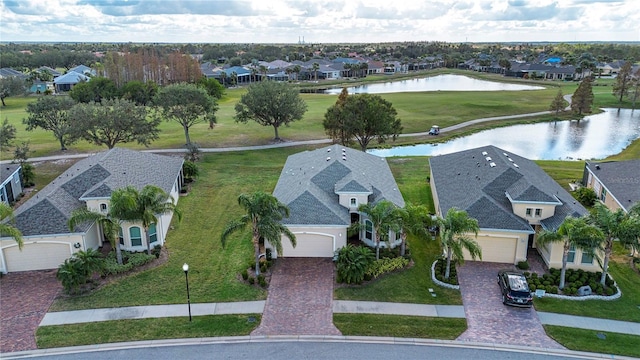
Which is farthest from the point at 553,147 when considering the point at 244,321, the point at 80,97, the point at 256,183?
the point at 80,97

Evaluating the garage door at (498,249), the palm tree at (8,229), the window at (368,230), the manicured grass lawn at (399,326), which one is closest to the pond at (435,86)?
the window at (368,230)

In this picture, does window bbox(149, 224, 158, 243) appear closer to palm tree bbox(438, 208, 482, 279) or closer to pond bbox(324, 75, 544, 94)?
palm tree bbox(438, 208, 482, 279)

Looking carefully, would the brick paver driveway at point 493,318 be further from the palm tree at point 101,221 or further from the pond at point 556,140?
the pond at point 556,140

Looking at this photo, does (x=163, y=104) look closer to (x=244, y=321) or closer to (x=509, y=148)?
(x=244, y=321)

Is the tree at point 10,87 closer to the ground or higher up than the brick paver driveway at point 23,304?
higher up

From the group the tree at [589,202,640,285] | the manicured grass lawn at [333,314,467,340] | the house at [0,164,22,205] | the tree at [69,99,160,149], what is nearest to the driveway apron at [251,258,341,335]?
the manicured grass lawn at [333,314,467,340]
